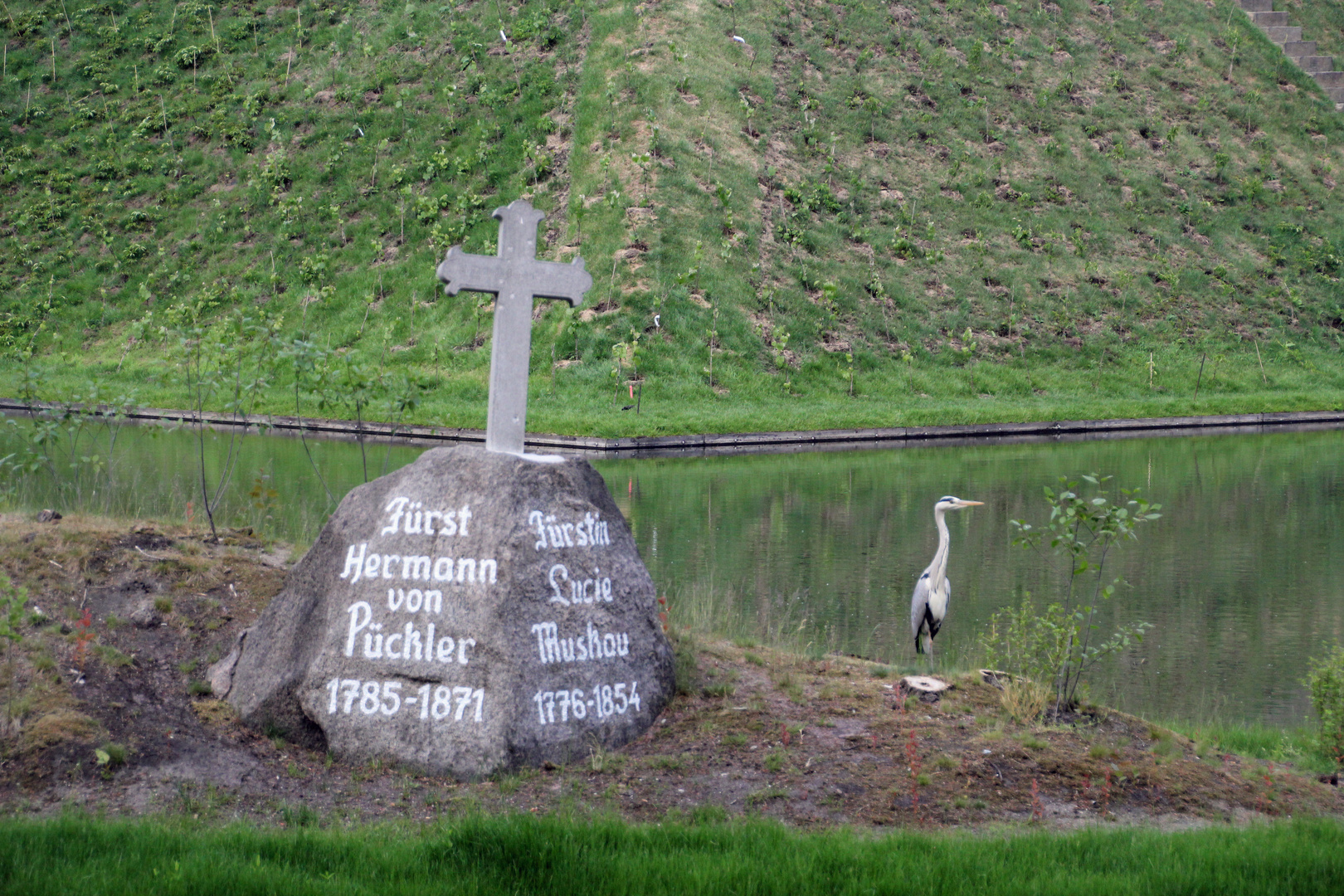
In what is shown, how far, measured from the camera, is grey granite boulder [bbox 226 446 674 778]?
25.6 feet

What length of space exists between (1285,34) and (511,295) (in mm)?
68298

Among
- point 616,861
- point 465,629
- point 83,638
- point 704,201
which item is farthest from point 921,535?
point 704,201

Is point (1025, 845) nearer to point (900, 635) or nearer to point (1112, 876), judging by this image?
point (1112, 876)

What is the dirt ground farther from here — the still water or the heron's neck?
the still water

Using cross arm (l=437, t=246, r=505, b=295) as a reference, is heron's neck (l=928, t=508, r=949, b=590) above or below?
below

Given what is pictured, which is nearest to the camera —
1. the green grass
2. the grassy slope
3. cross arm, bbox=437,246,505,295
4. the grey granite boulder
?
the grey granite boulder

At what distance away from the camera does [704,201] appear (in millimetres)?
41438

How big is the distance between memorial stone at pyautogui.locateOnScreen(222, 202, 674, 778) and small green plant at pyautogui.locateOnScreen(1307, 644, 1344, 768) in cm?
468

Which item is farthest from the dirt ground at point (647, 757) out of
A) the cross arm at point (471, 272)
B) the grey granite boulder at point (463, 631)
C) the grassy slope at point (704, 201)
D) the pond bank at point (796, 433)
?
the grassy slope at point (704, 201)

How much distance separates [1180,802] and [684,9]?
45.9 metres

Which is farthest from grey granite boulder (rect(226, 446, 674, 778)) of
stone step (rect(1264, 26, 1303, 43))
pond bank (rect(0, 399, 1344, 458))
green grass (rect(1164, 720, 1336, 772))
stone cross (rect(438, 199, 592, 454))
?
stone step (rect(1264, 26, 1303, 43))

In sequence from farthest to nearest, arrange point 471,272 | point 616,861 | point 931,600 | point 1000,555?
point 1000,555, point 931,600, point 471,272, point 616,861

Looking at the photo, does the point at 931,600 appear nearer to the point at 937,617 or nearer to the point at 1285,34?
the point at 937,617

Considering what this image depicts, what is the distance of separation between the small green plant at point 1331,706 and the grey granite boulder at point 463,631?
468 cm
